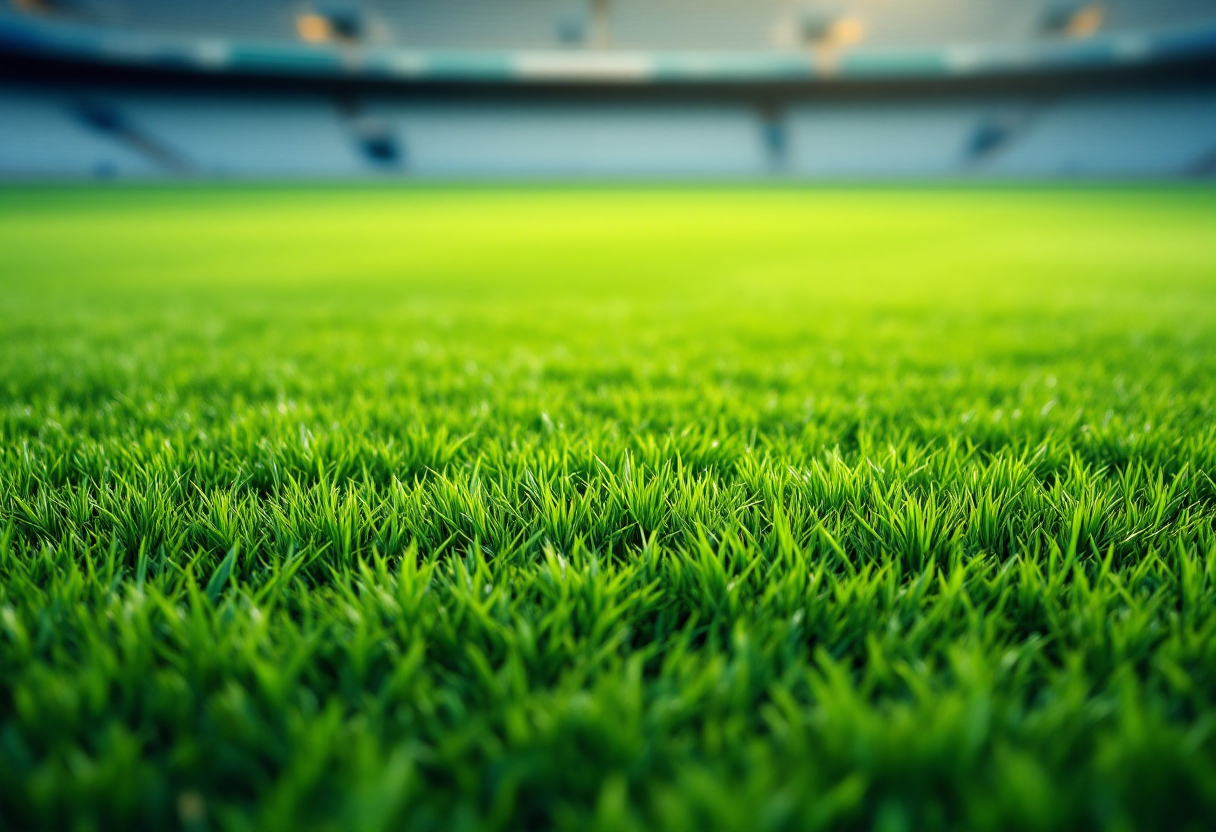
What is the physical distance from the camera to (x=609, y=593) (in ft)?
3.11

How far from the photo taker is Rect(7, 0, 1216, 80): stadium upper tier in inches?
1261

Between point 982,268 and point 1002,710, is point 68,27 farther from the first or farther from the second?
point 1002,710

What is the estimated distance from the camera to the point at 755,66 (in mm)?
35656

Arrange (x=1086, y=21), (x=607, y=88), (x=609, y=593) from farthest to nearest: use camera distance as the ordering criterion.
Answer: (x=607, y=88)
(x=1086, y=21)
(x=609, y=593)

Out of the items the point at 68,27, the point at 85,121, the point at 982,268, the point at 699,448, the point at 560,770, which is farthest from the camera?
the point at 85,121

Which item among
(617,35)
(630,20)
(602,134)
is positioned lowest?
(602,134)

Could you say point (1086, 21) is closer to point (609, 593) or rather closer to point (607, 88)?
point (607, 88)

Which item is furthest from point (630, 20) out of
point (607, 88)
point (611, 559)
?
point (611, 559)

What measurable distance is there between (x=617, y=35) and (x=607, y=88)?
372 cm

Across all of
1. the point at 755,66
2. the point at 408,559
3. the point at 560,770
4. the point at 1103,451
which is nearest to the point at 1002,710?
the point at 560,770

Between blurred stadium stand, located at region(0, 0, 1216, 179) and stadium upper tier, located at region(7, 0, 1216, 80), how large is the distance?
0.12 meters

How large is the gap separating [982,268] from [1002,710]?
26.1 feet

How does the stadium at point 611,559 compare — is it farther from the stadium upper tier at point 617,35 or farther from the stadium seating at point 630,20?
the stadium seating at point 630,20

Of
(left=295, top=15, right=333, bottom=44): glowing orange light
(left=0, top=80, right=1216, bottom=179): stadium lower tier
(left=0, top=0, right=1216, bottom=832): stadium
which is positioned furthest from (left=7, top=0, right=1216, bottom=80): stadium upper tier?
(left=0, top=0, right=1216, bottom=832): stadium
